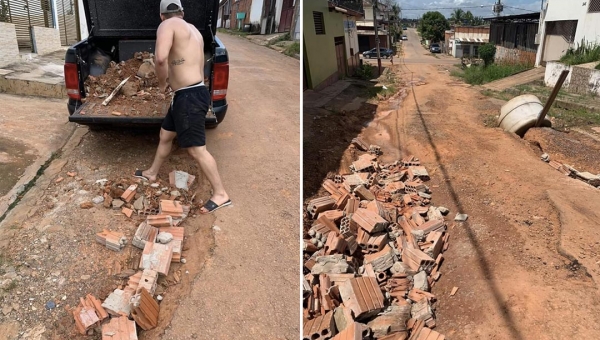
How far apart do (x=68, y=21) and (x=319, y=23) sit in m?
7.70

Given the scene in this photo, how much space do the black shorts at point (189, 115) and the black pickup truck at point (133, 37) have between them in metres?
0.55

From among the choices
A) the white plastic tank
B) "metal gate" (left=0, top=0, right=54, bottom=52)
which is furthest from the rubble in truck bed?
the white plastic tank

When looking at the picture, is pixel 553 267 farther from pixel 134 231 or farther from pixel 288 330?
pixel 134 231

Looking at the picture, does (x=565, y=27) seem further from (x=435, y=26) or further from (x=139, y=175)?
(x=435, y=26)

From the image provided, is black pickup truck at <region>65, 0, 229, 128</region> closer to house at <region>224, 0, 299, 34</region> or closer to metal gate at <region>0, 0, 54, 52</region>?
metal gate at <region>0, 0, 54, 52</region>

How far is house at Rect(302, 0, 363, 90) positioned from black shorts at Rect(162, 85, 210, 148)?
9.09 metres

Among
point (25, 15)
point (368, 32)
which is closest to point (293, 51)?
point (25, 15)

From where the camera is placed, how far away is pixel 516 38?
85.8 feet

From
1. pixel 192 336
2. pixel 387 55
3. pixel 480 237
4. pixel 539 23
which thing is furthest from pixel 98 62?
pixel 387 55

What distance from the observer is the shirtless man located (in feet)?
12.1

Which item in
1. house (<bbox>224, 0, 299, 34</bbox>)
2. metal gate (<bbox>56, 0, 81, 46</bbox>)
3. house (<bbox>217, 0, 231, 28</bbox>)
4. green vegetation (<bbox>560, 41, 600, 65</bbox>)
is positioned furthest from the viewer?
house (<bbox>217, 0, 231, 28</bbox>)

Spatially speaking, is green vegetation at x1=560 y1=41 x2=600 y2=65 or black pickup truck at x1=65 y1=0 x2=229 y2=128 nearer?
black pickup truck at x1=65 y1=0 x2=229 y2=128

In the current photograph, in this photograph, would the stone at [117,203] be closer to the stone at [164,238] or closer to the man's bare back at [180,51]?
the stone at [164,238]

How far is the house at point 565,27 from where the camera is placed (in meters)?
17.9
